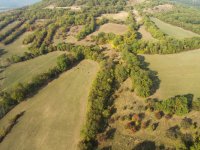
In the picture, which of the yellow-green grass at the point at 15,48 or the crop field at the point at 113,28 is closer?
the yellow-green grass at the point at 15,48

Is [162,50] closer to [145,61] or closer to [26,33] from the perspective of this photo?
[145,61]

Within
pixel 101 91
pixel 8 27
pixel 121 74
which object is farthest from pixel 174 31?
pixel 8 27

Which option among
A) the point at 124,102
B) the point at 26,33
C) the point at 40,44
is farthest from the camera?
the point at 26,33

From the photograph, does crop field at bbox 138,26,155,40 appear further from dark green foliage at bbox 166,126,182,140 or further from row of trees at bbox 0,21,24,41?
row of trees at bbox 0,21,24,41

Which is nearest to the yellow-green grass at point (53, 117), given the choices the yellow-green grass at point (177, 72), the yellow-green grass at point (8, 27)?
the yellow-green grass at point (177, 72)

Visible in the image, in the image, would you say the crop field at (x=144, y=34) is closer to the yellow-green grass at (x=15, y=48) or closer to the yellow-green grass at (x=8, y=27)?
the yellow-green grass at (x=15, y=48)

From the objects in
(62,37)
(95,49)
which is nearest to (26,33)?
(62,37)
